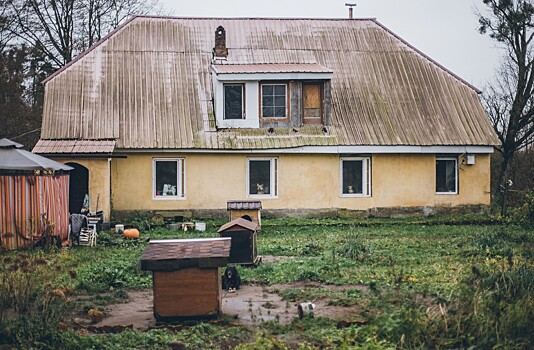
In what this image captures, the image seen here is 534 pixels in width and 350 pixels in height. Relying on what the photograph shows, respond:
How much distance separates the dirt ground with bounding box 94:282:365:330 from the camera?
11172 mm

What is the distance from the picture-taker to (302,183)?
2664 centimetres

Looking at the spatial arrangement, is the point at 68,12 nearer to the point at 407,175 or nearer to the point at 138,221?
the point at 138,221

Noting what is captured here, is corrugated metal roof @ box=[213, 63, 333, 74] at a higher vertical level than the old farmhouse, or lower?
higher

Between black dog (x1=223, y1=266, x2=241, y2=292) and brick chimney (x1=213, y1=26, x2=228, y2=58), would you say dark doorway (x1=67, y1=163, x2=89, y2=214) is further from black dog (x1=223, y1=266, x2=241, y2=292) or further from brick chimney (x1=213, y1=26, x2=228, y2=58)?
black dog (x1=223, y1=266, x2=241, y2=292)

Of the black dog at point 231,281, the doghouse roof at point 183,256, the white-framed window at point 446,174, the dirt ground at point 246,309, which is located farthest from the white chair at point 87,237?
the white-framed window at point 446,174

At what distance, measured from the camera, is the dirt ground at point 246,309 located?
11.2 meters

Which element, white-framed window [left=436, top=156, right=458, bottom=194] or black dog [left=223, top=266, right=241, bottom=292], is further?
white-framed window [left=436, top=156, right=458, bottom=194]

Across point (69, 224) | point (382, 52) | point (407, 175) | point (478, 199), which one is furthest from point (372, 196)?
point (69, 224)

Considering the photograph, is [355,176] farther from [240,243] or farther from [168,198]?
[240,243]

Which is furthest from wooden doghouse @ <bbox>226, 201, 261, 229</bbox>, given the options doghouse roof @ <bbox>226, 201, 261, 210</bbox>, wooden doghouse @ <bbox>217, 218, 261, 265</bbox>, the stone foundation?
wooden doghouse @ <bbox>217, 218, 261, 265</bbox>

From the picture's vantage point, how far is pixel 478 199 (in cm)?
2795

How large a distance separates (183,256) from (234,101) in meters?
16.4

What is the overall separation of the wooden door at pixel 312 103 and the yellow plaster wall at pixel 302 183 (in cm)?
135

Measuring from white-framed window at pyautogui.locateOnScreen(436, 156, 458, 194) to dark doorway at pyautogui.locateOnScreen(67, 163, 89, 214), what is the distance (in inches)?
462
